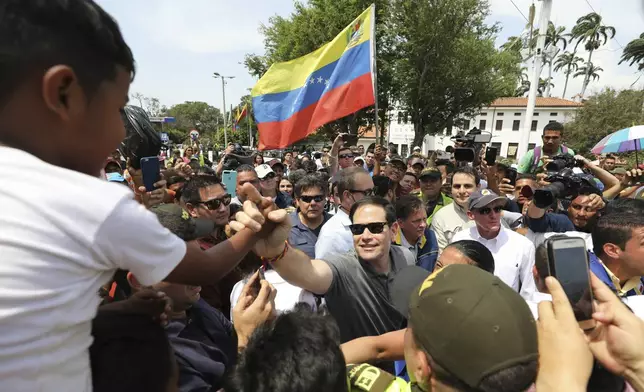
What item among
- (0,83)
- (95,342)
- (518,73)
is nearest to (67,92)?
(0,83)

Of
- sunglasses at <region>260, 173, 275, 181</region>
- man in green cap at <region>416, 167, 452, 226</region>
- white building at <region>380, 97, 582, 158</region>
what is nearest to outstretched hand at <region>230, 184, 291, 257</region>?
man in green cap at <region>416, 167, 452, 226</region>

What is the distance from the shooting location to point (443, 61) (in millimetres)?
20047

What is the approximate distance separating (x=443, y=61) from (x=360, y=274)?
20.5 metres

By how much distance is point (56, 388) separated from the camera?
85 cm

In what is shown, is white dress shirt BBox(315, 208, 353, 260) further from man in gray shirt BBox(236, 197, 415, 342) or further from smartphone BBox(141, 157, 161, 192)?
smartphone BBox(141, 157, 161, 192)

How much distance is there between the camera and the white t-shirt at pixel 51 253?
2.52 feet

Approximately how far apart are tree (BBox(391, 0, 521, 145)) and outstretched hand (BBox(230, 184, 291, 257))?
20.5 metres

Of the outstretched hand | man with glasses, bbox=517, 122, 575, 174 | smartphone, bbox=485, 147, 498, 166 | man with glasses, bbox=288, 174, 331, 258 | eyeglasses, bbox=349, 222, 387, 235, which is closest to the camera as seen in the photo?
the outstretched hand

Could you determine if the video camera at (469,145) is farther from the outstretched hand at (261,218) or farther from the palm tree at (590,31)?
the palm tree at (590,31)

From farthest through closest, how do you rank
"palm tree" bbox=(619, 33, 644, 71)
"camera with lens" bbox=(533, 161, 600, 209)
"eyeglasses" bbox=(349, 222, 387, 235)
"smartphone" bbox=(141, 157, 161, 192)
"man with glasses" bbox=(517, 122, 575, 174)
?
→ "palm tree" bbox=(619, 33, 644, 71)
"man with glasses" bbox=(517, 122, 575, 174)
"camera with lens" bbox=(533, 161, 600, 209)
"smartphone" bbox=(141, 157, 161, 192)
"eyeglasses" bbox=(349, 222, 387, 235)

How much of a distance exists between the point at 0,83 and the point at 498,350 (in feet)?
4.36

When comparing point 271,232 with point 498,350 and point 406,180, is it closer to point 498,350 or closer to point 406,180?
point 498,350

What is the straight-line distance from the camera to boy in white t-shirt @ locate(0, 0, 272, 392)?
77 cm

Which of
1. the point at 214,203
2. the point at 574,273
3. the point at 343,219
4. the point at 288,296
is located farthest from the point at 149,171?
the point at 574,273
